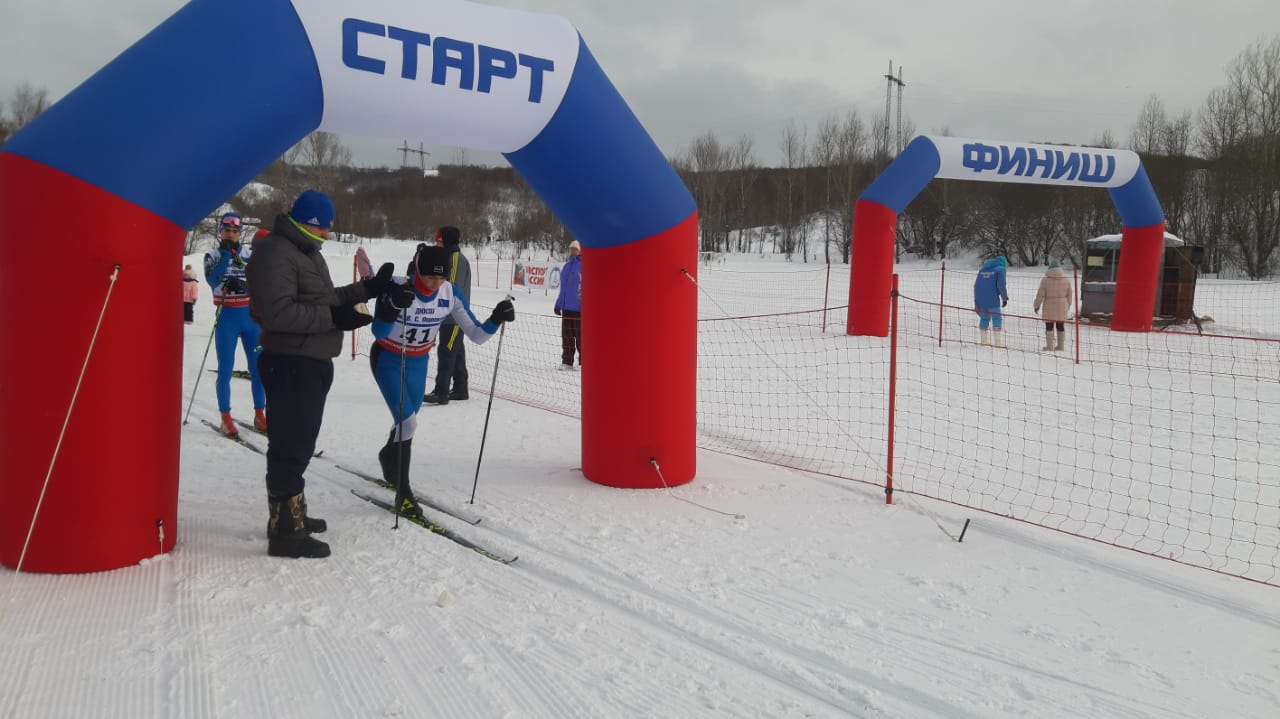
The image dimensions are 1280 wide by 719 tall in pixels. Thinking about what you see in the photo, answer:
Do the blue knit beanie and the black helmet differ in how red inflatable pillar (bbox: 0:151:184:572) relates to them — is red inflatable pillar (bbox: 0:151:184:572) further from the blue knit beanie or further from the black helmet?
the black helmet

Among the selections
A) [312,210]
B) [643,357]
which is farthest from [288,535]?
[643,357]

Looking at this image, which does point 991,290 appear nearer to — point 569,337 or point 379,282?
point 569,337

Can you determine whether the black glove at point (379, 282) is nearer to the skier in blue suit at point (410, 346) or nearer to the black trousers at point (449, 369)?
the skier in blue suit at point (410, 346)

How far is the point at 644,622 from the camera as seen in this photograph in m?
3.12

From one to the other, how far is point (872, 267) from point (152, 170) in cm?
1173

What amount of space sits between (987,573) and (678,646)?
1.70m

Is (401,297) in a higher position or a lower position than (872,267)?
lower

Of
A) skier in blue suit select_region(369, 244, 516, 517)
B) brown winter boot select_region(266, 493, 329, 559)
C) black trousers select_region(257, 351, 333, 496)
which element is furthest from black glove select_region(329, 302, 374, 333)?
brown winter boot select_region(266, 493, 329, 559)

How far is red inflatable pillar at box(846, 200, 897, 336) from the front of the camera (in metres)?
13.3

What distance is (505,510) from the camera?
4.56 m

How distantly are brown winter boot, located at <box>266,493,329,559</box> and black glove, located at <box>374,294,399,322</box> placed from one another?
1.01 m

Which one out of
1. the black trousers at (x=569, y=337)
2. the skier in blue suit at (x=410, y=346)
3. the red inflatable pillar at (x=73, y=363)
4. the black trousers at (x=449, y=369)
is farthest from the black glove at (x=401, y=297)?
the black trousers at (x=569, y=337)

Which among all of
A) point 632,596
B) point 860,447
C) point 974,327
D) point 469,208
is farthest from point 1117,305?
point 469,208

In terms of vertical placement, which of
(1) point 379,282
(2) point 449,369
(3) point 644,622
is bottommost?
(3) point 644,622
